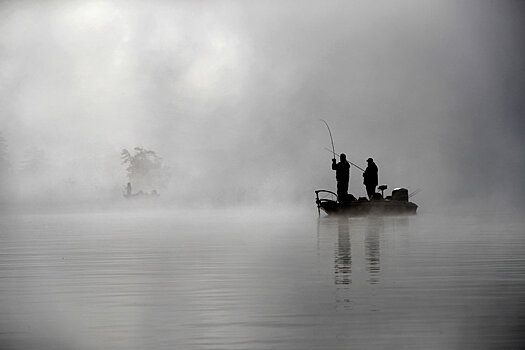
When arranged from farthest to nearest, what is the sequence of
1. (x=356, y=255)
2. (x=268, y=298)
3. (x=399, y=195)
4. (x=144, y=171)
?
(x=144, y=171) < (x=399, y=195) < (x=356, y=255) < (x=268, y=298)

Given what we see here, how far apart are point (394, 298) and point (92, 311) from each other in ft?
13.2

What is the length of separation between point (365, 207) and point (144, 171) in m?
95.9

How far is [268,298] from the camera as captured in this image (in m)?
16.0

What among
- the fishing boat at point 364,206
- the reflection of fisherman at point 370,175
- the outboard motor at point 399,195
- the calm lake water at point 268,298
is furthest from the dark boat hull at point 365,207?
the calm lake water at point 268,298

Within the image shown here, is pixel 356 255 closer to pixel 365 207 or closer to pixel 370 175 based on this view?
pixel 370 175

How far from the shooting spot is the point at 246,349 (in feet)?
38.1

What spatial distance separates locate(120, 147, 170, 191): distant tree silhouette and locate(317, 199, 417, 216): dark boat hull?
90596 mm

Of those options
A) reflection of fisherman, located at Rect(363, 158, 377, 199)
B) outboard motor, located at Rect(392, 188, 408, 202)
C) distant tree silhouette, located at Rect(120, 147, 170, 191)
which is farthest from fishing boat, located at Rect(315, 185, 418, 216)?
distant tree silhouette, located at Rect(120, 147, 170, 191)

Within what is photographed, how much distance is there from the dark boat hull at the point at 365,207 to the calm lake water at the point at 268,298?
26156 millimetres

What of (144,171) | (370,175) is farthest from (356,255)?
(144,171)

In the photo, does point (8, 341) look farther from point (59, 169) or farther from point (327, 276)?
point (59, 169)

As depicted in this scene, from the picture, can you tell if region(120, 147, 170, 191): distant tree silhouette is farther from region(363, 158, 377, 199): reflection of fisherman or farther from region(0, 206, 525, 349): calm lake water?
region(0, 206, 525, 349): calm lake water

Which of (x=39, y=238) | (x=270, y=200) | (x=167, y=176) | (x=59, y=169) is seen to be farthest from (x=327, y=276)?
(x=59, y=169)

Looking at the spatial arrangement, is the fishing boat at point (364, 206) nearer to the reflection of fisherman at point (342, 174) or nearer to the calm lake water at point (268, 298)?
the reflection of fisherman at point (342, 174)
